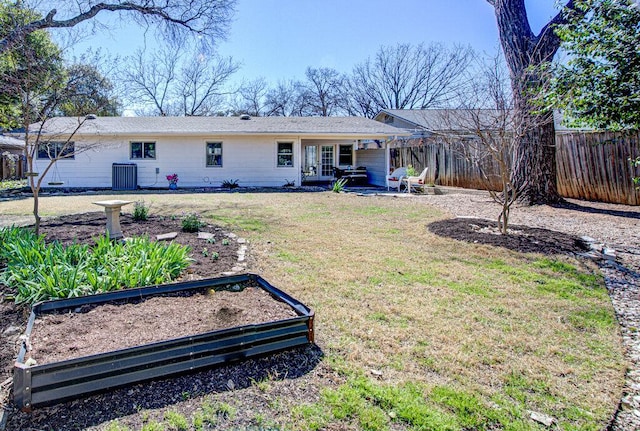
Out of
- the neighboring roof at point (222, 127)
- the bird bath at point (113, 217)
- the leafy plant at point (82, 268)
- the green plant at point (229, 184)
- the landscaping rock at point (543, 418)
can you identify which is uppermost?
the neighboring roof at point (222, 127)

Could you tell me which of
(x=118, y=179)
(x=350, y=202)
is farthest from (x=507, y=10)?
(x=118, y=179)

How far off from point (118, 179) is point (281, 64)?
2266 cm

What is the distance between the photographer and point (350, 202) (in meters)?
10.7

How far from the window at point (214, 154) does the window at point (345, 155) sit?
584cm

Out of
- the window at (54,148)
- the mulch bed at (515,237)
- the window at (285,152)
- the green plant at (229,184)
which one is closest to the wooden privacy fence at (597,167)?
the mulch bed at (515,237)

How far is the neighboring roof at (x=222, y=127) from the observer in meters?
14.7

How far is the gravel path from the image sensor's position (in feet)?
7.88

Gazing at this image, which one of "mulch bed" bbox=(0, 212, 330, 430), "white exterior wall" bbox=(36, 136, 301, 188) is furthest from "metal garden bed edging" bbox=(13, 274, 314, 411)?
"white exterior wall" bbox=(36, 136, 301, 188)

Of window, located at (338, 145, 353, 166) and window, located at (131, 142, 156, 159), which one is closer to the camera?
window, located at (131, 142, 156, 159)

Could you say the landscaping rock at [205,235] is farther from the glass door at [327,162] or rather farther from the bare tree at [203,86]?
the bare tree at [203,86]

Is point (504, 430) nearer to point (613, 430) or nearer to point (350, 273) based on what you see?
point (613, 430)

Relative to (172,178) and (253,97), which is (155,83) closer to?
(253,97)

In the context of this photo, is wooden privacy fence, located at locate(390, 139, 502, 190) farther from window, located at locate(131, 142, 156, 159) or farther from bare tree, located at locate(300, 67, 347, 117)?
bare tree, located at locate(300, 67, 347, 117)

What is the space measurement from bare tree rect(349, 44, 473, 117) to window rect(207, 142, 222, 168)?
76.8ft
